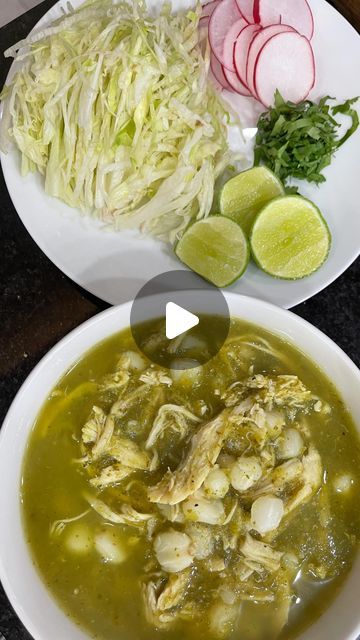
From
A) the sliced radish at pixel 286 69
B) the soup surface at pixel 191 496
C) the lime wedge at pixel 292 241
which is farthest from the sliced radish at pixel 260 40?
the soup surface at pixel 191 496

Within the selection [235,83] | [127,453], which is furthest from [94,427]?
[235,83]

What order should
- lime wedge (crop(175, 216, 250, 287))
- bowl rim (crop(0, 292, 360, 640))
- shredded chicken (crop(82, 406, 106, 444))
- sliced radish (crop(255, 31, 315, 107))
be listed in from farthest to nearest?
sliced radish (crop(255, 31, 315, 107)), lime wedge (crop(175, 216, 250, 287)), shredded chicken (crop(82, 406, 106, 444)), bowl rim (crop(0, 292, 360, 640))

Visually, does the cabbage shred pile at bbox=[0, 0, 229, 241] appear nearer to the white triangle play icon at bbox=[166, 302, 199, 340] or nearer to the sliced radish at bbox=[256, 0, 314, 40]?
the sliced radish at bbox=[256, 0, 314, 40]

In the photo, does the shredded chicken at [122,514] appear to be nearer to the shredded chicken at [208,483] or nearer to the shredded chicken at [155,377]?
the shredded chicken at [208,483]

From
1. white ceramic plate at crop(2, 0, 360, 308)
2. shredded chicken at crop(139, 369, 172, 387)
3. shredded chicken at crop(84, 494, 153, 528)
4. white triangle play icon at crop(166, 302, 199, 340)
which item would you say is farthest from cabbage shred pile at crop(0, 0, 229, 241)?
shredded chicken at crop(84, 494, 153, 528)

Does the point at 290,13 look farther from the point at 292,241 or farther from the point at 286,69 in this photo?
the point at 292,241

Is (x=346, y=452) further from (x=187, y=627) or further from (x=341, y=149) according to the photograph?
(x=341, y=149)
